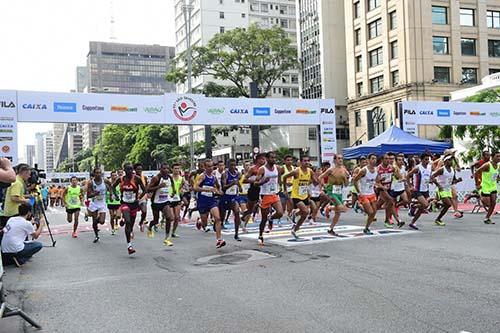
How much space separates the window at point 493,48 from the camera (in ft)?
177

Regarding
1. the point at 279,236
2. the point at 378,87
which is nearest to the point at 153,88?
the point at 378,87

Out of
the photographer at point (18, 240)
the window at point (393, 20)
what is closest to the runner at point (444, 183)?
the photographer at point (18, 240)

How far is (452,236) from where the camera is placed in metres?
11.4

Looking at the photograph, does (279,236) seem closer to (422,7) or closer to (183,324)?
(183,324)

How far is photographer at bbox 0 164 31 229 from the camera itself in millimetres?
9766

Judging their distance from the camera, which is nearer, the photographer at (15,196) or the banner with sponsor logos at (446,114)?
the photographer at (15,196)

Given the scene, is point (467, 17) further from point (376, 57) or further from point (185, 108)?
point (185, 108)

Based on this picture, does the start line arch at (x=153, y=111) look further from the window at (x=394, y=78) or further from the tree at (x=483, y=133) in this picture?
the window at (x=394, y=78)

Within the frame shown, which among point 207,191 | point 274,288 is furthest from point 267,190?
point 274,288

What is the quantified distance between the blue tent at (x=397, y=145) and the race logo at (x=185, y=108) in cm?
814

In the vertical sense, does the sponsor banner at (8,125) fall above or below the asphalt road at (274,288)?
above

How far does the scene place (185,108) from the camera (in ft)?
69.0

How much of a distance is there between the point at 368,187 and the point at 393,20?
145 ft

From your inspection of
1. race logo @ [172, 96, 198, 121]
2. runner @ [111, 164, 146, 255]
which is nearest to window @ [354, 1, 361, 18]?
race logo @ [172, 96, 198, 121]
